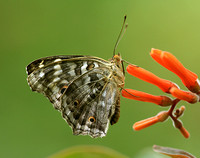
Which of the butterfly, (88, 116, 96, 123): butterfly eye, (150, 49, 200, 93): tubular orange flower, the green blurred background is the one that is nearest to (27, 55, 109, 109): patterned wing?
the butterfly

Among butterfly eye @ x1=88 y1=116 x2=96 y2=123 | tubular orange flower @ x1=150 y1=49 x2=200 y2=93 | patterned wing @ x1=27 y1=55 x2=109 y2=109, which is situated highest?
patterned wing @ x1=27 y1=55 x2=109 y2=109

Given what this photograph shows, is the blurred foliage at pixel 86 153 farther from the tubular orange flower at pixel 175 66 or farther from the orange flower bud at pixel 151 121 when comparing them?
the tubular orange flower at pixel 175 66

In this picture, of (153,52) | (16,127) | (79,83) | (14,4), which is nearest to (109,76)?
(79,83)

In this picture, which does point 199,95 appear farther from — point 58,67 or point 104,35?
point 104,35

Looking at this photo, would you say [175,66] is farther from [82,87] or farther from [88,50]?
[88,50]

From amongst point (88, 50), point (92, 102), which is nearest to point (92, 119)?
point (92, 102)

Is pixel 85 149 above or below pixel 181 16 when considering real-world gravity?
below

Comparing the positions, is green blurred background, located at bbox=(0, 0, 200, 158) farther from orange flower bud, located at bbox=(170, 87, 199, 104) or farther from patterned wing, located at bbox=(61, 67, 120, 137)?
orange flower bud, located at bbox=(170, 87, 199, 104)
